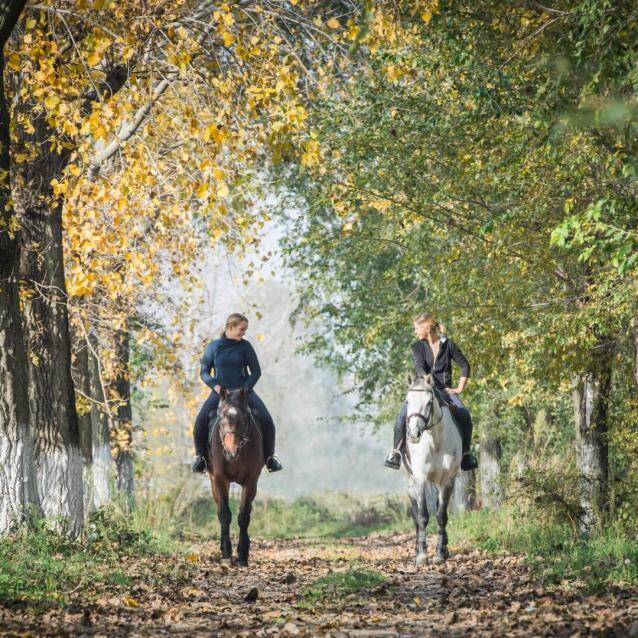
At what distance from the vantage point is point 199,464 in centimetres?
1309

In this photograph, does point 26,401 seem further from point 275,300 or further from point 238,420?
point 275,300

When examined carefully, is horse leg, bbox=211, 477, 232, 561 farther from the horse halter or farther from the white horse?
the white horse

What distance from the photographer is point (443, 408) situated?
42.9 ft

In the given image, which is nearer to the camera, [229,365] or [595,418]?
[229,365]

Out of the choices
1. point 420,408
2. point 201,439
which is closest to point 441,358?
point 420,408

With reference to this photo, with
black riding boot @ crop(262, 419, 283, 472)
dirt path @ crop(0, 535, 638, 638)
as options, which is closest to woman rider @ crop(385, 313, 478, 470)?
black riding boot @ crop(262, 419, 283, 472)

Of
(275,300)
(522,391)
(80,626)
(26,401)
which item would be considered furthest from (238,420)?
(275,300)

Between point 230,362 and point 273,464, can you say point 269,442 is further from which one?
point 230,362

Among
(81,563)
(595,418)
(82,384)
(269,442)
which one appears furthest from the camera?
(82,384)

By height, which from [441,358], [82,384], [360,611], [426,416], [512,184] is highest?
[512,184]

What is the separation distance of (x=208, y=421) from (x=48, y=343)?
2387mm

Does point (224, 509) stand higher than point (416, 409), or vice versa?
point (416, 409)

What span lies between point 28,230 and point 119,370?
22.1ft

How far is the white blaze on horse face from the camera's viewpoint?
41.0 ft
